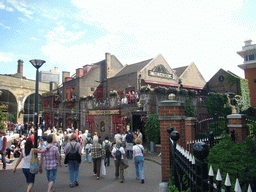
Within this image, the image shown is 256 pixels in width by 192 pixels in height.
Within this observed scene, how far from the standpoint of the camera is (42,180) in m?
7.86

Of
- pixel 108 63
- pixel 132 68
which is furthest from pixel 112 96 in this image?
pixel 108 63

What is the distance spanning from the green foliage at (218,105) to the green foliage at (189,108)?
2704 mm

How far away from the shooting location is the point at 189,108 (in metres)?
19.3

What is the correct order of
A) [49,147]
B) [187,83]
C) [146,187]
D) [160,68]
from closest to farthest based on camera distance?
[49,147], [146,187], [160,68], [187,83]

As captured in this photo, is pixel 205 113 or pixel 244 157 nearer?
pixel 244 157

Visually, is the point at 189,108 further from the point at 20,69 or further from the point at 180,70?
the point at 20,69

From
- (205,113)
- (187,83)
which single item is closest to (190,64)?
(187,83)

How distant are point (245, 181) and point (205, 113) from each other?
20.0m

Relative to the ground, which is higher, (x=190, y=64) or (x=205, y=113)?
(x=190, y=64)

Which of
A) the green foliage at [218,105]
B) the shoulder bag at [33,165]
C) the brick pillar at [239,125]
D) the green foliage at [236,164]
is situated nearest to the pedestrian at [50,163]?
the shoulder bag at [33,165]

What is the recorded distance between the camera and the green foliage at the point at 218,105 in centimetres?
2139

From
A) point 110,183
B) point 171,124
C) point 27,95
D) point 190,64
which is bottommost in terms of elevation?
point 110,183

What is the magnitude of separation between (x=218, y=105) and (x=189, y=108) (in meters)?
4.35

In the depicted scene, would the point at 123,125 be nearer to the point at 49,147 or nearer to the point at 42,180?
the point at 42,180
